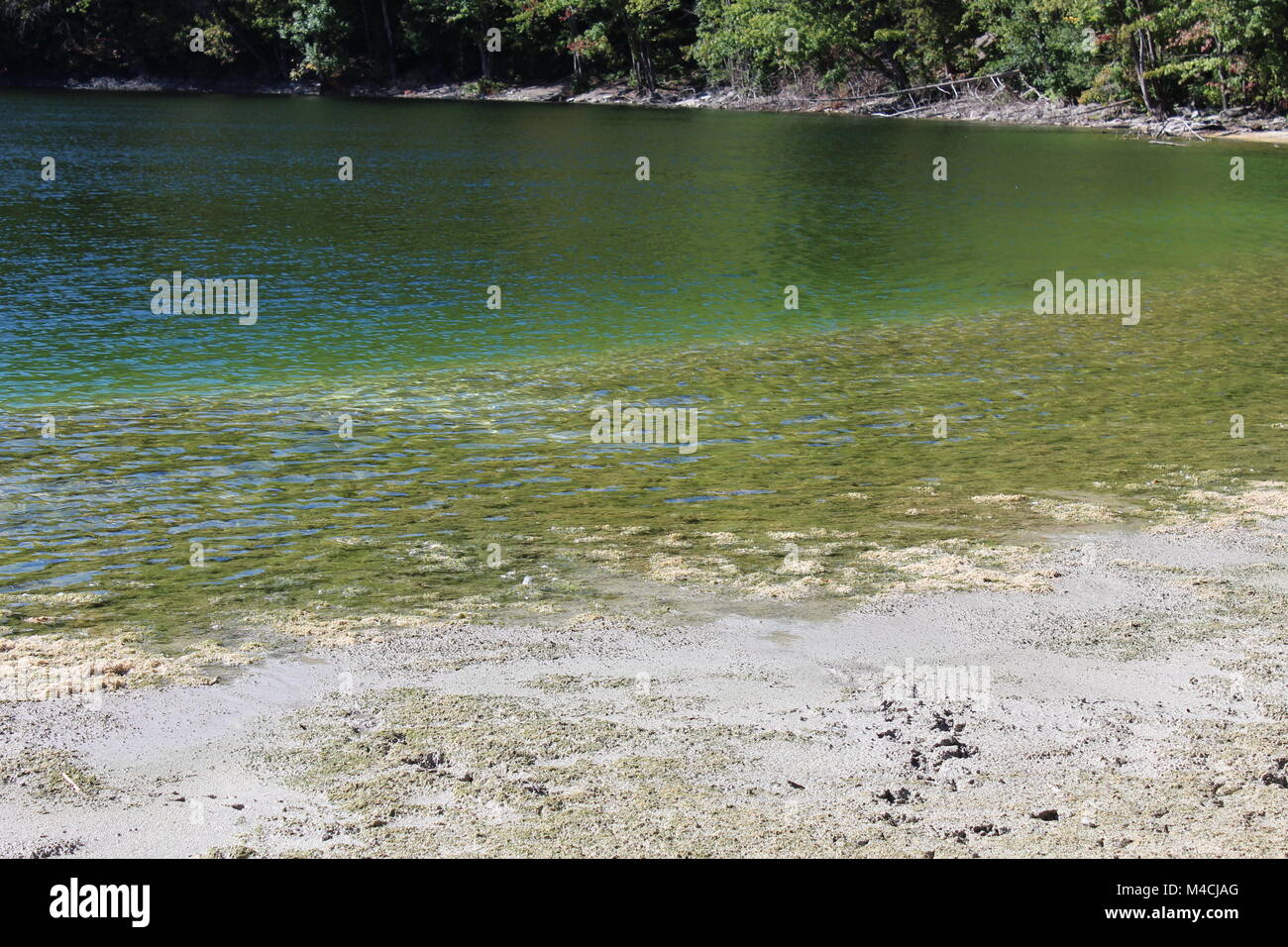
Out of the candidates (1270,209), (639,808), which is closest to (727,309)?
(639,808)

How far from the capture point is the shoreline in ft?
198

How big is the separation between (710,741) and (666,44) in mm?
97010

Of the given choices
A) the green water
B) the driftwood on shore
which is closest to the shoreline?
the driftwood on shore

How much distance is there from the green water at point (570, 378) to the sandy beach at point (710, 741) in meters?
1.23

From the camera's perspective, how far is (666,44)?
97188mm

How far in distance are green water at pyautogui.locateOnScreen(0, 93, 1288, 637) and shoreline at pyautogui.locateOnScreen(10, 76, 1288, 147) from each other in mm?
23477

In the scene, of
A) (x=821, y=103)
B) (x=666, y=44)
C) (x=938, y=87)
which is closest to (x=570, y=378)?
(x=938, y=87)

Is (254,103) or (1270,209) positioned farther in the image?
(254,103)

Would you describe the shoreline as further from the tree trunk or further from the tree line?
the tree trunk

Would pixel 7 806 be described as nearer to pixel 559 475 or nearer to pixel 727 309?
pixel 559 475

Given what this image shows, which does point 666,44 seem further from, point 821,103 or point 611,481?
point 611,481

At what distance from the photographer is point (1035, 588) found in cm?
916

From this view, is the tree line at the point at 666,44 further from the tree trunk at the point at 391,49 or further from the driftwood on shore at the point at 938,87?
the driftwood on shore at the point at 938,87
